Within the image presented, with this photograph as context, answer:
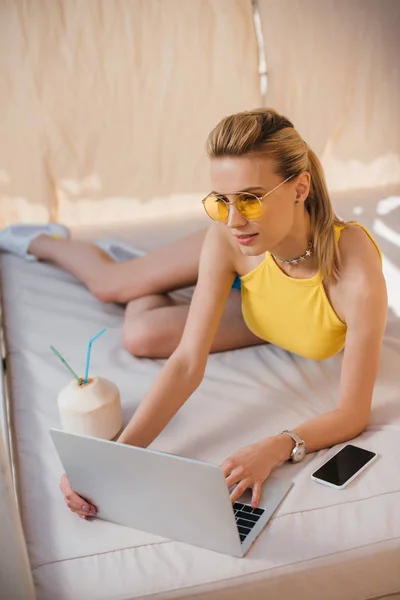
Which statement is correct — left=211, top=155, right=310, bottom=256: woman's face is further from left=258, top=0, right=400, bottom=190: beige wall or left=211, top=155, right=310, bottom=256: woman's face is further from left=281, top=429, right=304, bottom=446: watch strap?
left=258, top=0, right=400, bottom=190: beige wall

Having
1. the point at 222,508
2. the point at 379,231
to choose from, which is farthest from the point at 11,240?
the point at 222,508

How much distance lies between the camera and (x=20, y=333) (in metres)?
2.06

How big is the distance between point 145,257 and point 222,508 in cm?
119

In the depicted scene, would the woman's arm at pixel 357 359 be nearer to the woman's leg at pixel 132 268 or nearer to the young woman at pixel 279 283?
the young woman at pixel 279 283

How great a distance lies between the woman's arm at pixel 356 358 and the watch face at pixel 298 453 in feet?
0.03

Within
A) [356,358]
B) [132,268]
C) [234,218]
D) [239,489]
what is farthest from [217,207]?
[132,268]

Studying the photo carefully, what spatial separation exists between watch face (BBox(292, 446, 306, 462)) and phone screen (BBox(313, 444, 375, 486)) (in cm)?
5

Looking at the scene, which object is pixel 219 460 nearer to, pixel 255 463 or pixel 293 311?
pixel 255 463

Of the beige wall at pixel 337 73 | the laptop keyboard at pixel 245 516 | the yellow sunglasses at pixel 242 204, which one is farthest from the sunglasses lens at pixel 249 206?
the beige wall at pixel 337 73

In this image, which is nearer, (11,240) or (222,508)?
(222,508)

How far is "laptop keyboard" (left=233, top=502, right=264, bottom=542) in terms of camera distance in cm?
124

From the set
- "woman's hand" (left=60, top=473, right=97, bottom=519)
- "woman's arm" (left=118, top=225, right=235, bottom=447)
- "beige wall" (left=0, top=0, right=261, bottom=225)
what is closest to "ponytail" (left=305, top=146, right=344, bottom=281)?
"woman's arm" (left=118, top=225, right=235, bottom=447)

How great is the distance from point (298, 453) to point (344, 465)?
91mm

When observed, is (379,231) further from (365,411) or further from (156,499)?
(156,499)
